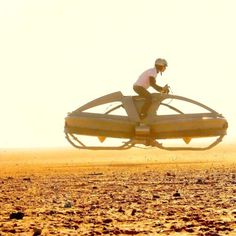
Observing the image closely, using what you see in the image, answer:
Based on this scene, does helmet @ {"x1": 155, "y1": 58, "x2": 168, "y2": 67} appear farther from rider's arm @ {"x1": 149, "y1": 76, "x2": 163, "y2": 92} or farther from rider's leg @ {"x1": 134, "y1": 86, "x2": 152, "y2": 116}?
rider's leg @ {"x1": 134, "y1": 86, "x2": 152, "y2": 116}

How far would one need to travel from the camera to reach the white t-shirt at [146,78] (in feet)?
33.5

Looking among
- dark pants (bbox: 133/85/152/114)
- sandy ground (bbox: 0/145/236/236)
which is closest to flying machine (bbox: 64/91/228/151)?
dark pants (bbox: 133/85/152/114)

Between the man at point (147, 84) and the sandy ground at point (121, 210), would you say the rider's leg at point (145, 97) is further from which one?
the sandy ground at point (121, 210)

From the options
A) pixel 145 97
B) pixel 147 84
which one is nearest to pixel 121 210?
pixel 145 97

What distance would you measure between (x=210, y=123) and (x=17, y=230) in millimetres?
10466

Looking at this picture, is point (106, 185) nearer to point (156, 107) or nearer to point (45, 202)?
point (45, 202)

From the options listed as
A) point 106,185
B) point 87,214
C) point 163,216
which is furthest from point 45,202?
point 106,185

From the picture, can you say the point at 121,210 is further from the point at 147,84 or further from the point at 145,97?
the point at 147,84

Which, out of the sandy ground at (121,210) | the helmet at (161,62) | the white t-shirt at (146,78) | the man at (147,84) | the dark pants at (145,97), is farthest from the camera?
the sandy ground at (121,210)

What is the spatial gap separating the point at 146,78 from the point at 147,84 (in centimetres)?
11

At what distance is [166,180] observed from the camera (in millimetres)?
42312

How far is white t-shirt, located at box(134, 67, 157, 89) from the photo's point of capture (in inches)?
402

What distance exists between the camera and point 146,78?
10.3 metres

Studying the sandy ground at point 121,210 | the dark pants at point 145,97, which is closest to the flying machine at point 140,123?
the dark pants at point 145,97
